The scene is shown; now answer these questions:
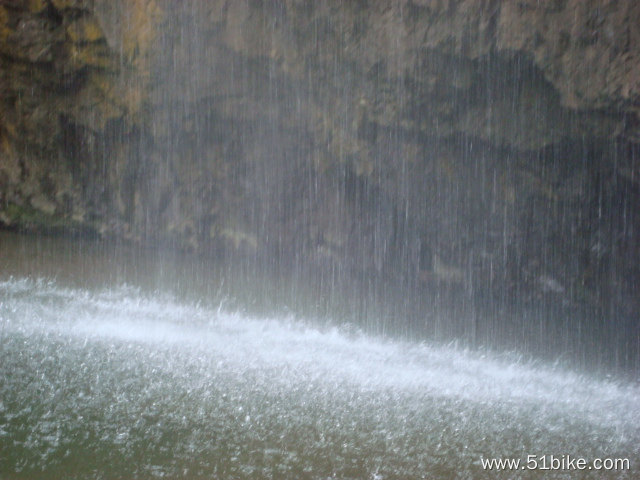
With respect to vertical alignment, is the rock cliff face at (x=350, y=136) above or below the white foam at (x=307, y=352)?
above

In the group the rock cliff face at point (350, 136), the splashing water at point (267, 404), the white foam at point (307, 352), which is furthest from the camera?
the rock cliff face at point (350, 136)

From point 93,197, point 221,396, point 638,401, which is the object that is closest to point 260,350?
point 221,396

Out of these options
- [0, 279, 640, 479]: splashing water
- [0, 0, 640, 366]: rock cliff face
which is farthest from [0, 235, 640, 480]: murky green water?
[0, 0, 640, 366]: rock cliff face

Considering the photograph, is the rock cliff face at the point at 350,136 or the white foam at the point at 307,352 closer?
the white foam at the point at 307,352

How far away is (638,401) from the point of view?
4.82 metres

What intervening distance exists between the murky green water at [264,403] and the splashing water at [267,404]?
0.01 metres

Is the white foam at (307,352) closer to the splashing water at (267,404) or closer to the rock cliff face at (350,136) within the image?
the splashing water at (267,404)

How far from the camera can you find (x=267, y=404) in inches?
166

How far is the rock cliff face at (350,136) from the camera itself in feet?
19.4

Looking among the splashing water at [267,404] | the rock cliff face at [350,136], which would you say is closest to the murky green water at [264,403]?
the splashing water at [267,404]

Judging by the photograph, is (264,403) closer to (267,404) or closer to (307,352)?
(267,404)

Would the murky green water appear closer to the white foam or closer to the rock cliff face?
the white foam

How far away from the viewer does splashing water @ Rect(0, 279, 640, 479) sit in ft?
11.6

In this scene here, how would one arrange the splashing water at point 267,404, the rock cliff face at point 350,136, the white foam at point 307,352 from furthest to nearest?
the rock cliff face at point 350,136 → the white foam at point 307,352 → the splashing water at point 267,404
